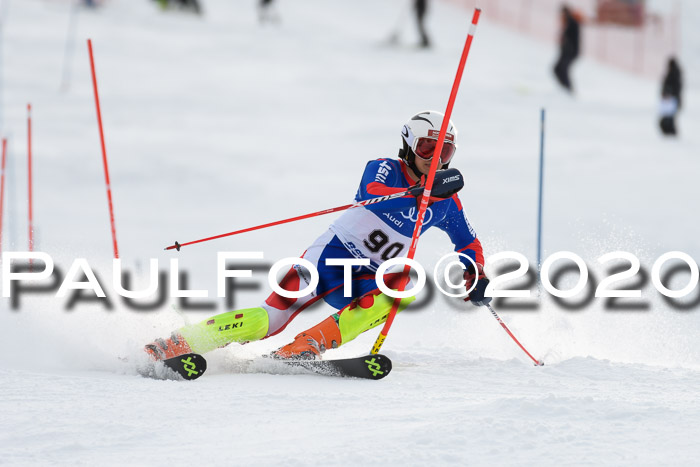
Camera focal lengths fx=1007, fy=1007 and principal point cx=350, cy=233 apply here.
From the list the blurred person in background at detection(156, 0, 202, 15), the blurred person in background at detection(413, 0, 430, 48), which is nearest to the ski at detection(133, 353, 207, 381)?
the blurred person in background at detection(413, 0, 430, 48)

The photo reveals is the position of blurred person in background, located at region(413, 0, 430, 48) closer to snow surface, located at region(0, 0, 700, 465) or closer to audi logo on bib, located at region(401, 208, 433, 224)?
snow surface, located at region(0, 0, 700, 465)

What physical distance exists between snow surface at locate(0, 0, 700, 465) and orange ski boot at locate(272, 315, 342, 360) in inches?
4.8

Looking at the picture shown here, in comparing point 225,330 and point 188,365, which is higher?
point 225,330

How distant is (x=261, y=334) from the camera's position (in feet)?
16.0

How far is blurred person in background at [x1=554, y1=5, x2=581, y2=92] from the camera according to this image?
18.8m

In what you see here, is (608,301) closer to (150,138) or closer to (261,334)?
(261,334)

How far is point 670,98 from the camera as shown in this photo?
16.5 m

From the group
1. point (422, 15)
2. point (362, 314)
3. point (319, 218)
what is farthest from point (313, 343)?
point (422, 15)

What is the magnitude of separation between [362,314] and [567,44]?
15133mm

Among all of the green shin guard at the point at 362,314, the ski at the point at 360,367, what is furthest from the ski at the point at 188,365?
the green shin guard at the point at 362,314

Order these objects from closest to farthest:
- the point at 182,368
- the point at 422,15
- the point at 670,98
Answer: the point at 182,368 < the point at 670,98 < the point at 422,15

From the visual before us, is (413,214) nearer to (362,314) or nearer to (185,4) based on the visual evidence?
(362,314)

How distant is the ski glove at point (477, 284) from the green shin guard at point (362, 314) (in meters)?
0.49

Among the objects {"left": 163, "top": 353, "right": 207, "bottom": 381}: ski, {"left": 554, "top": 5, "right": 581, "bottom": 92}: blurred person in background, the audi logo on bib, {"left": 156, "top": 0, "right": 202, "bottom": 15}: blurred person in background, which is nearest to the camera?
{"left": 163, "top": 353, "right": 207, "bottom": 381}: ski
